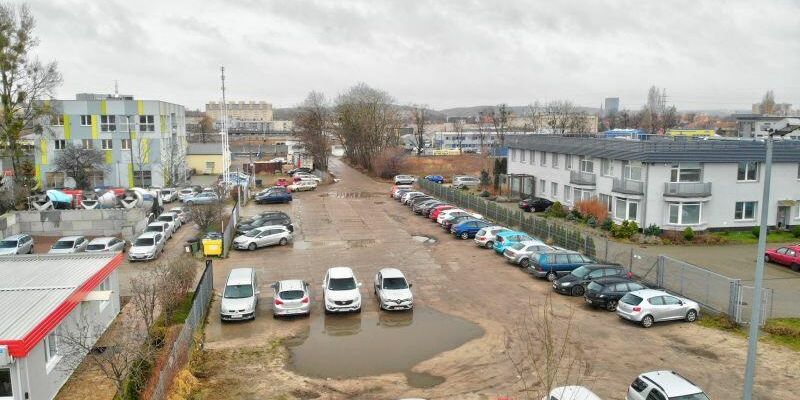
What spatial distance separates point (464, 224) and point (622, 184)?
34.4ft

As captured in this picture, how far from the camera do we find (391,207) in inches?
2083

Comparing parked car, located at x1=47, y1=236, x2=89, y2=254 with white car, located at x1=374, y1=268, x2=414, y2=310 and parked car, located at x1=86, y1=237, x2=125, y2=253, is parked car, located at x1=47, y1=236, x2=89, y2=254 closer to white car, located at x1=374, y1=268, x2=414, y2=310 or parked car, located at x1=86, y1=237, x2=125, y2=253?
parked car, located at x1=86, y1=237, x2=125, y2=253

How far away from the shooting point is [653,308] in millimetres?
21766

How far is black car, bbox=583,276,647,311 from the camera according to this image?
23.5 metres

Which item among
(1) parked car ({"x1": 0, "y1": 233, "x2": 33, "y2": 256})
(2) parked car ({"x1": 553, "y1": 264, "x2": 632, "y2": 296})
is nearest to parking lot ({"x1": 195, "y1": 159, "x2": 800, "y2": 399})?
(2) parked car ({"x1": 553, "y1": 264, "x2": 632, "y2": 296})

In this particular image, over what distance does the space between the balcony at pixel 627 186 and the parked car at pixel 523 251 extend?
10.9m

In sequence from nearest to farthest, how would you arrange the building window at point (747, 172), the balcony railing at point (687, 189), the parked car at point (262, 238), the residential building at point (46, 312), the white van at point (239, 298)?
the residential building at point (46, 312) < the white van at point (239, 298) < the parked car at point (262, 238) < the balcony railing at point (687, 189) < the building window at point (747, 172)

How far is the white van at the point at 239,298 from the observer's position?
72.7ft

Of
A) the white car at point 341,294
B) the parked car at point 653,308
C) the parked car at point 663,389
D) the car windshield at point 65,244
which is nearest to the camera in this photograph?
the parked car at point 663,389

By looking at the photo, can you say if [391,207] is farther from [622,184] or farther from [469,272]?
[469,272]

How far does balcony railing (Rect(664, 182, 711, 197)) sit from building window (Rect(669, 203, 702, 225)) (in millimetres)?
665

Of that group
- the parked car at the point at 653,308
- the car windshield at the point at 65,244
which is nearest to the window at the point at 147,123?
the car windshield at the point at 65,244

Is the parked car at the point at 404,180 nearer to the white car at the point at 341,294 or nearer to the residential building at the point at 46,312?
the white car at the point at 341,294

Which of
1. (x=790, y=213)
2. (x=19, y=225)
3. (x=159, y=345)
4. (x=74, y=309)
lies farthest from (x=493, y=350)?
(x=19, y=225)
